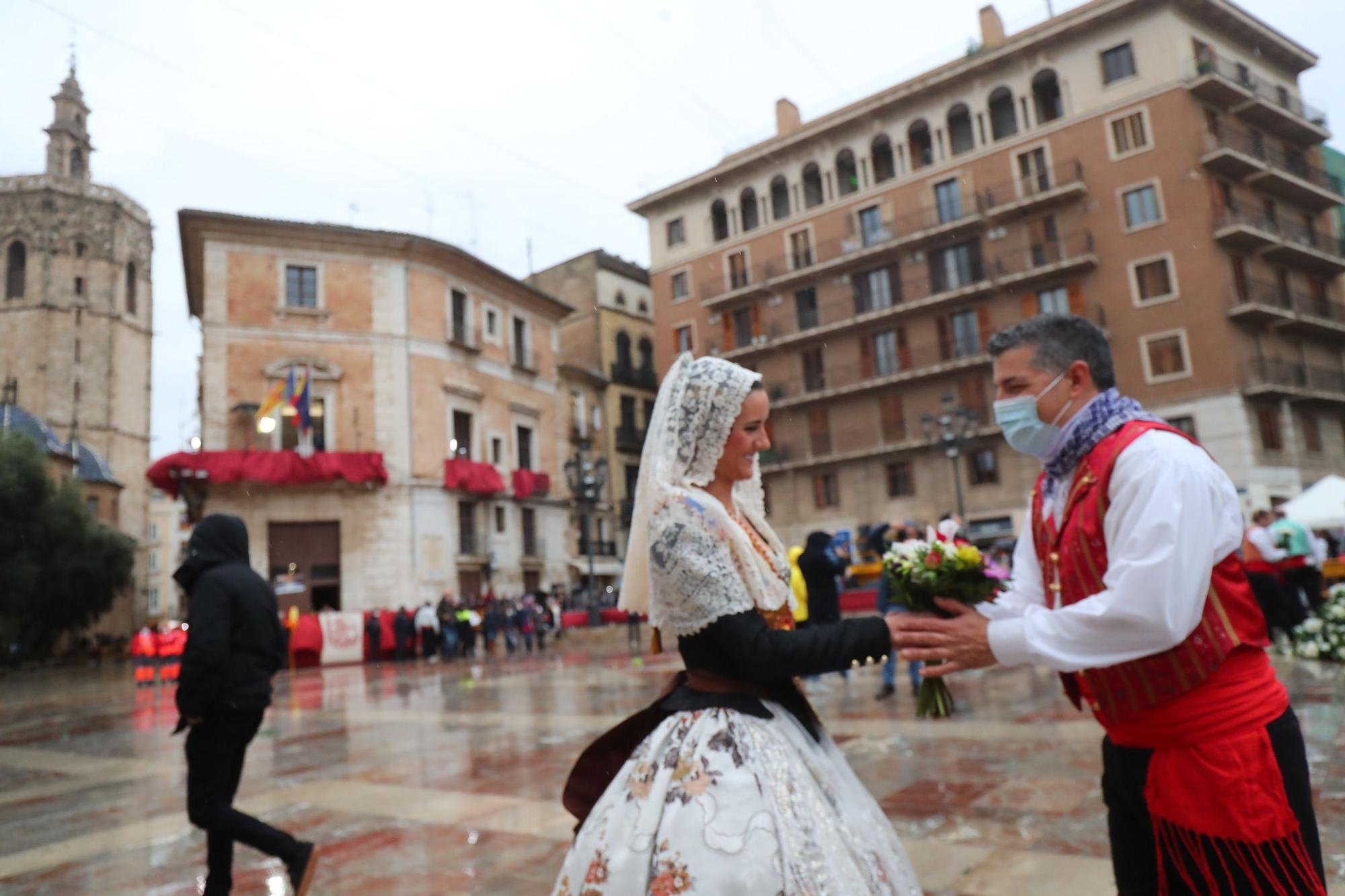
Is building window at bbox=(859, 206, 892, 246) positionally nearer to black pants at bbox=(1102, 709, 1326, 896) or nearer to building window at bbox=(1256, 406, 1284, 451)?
building window at bbox=(1256, 406, 1284, 451)

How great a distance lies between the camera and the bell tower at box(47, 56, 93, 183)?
6426mm

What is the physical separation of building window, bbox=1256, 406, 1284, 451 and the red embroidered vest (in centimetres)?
2816

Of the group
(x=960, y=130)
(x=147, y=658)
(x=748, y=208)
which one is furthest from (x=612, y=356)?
(x=147, y=658)

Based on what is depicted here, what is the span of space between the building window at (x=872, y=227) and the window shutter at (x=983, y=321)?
4.29m

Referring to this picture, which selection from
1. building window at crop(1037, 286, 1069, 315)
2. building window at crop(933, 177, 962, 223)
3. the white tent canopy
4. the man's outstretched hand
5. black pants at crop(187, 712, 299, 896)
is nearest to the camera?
the man's outstretched hand

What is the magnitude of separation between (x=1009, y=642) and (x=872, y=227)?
3196 cm

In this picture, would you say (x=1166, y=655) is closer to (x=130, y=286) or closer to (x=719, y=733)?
(x=719, y=733)

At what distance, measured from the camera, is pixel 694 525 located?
2.02m

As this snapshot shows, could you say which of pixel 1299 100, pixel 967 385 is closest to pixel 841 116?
pixel 967 385

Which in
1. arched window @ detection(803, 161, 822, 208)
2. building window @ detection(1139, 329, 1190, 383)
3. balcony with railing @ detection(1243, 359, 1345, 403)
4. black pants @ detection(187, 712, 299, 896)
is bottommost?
black pants @ detection(187, 712, 299, 896)

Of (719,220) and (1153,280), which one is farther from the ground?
(719,220)

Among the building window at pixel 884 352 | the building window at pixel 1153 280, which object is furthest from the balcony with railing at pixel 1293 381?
the building window at pixel 884 352

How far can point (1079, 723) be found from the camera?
19.9ft

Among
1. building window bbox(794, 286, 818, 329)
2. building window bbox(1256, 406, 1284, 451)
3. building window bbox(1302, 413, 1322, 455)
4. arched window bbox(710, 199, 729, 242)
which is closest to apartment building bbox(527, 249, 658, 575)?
arched window bbox(710, 199, 729, 242)
